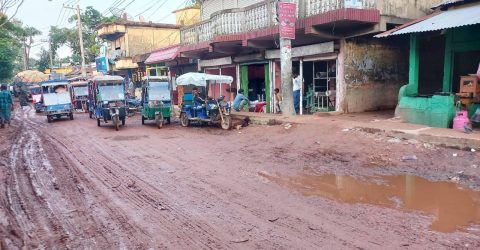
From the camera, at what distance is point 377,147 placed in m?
8.94

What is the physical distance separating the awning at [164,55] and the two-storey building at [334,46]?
14.9ft

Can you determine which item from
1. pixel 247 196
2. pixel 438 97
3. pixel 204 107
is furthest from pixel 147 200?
pixel 204 107

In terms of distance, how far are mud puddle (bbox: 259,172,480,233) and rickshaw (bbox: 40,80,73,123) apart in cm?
1654

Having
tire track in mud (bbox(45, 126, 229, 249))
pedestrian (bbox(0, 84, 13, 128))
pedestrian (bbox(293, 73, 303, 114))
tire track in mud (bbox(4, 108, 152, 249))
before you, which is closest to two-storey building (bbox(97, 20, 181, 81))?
pedestrian (bbox(0, 84, 13, 128))

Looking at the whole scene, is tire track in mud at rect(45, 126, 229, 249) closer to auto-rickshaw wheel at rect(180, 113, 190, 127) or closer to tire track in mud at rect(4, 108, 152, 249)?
tire track in mud at rect(4, 108, 152, 249)

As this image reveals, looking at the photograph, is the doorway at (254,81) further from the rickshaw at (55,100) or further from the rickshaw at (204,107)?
the rickshaw at (55,100)

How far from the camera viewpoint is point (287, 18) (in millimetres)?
12906

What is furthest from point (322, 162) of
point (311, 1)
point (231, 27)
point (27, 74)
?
point (27, 74)

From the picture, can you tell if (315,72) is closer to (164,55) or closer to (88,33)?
(164,55)

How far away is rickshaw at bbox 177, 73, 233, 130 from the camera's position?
1427 cm

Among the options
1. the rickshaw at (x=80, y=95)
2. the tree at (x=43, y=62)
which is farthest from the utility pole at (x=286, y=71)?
the tree at (x=43, y=62)

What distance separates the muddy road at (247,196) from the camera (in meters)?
4.30

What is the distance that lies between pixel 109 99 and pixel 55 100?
5167mm

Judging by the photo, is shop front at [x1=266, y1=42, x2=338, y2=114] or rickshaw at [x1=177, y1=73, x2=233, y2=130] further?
shop front at [x1=266, y1=42, x2=338, y2=114]
